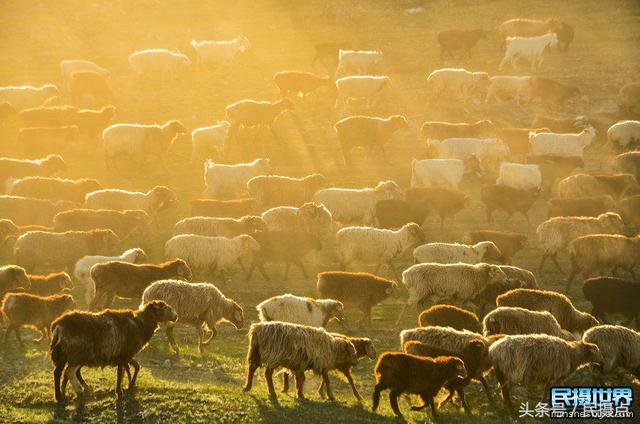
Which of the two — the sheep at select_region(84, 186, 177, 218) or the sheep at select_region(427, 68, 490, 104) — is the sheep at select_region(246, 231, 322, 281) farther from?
the sheep at select_region(427, 68, 490, 104)

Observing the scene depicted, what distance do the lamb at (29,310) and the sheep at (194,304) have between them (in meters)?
1.77

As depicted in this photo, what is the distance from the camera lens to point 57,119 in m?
32.5

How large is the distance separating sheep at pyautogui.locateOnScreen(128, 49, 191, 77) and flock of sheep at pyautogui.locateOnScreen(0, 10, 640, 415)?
0.06 meters

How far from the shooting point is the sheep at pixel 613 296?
777 inches

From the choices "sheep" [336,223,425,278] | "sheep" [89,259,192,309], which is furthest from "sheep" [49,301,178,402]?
"sheep" [336,223,425,278]

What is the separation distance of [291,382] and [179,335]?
321cm

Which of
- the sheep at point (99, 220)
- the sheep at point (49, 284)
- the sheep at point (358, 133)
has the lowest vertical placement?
the sheep at point (49, 284)

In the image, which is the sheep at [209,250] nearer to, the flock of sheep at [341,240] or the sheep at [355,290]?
the flock of sheep at [341,240]

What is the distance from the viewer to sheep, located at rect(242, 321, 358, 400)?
14102 mm

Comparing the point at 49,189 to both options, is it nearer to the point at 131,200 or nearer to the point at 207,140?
the point at 131,200

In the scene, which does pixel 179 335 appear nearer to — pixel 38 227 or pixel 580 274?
pixel 38 227

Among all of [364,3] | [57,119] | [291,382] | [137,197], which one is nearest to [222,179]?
[137,197]

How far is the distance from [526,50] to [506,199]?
61.3 ft

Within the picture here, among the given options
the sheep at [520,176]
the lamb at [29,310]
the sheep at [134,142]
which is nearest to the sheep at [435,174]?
the sheep at [520,176]
